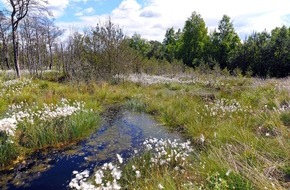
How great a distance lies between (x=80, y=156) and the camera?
21.3ft

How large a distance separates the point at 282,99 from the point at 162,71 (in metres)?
19.9

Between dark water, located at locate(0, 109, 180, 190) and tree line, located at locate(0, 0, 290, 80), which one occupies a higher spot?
tree line, located at locate(0, 0, 290, 80)

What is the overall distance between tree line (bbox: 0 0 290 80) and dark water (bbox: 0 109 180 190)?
28.4ft

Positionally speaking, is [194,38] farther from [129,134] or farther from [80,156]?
[80,156]

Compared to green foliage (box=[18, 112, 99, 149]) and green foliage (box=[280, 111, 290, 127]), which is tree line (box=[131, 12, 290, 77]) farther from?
green foliage (box=[18, 112, 99, 149])

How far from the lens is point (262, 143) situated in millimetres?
4793

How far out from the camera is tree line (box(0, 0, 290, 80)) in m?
18.2

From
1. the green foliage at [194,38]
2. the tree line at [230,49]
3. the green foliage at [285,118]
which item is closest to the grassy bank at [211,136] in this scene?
the green foliage at [285,118]

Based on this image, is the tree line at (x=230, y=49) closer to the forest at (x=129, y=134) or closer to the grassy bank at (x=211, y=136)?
the forest at (x=129, y=134)

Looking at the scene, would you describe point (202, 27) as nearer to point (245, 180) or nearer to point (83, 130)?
point (83, 130)

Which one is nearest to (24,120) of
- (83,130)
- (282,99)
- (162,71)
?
(83,130)

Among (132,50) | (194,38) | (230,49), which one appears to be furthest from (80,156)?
(194,38)

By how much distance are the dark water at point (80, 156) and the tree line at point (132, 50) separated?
28.4 feet

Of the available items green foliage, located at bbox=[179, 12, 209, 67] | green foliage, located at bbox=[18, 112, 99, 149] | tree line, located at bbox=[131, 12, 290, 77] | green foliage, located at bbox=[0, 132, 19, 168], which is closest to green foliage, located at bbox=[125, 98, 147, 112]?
green foliage, located at bbox=[18, 112, 99, 149]
